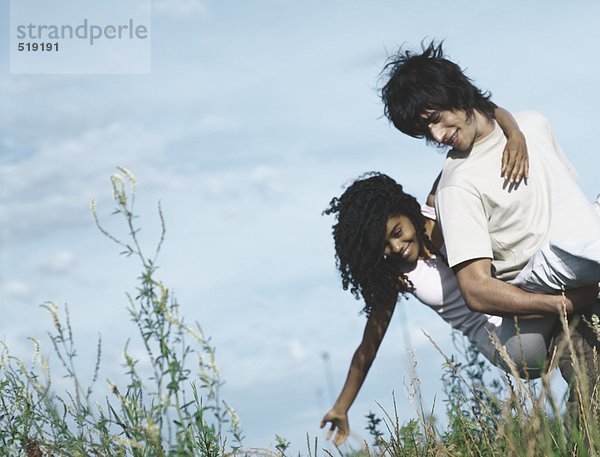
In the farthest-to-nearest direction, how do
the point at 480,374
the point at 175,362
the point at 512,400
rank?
the point at 480,374 < the point at 512,400 < the point at 175,362

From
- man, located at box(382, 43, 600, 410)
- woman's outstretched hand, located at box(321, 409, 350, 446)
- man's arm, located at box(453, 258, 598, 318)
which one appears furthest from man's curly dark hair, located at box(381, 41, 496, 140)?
woman's outstretched hand, located at box(321, 409, 350, 446)

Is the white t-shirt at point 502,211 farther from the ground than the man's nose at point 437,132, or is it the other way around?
the man's nose at point 437,132

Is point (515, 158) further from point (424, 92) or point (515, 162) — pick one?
point (424, 92)

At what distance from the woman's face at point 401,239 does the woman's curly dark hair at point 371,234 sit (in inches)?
1.2

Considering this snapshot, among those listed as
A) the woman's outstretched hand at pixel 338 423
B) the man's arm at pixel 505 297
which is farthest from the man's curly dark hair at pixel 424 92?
the woman's outstretched hand at pixel 338 423

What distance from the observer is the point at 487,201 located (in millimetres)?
4273

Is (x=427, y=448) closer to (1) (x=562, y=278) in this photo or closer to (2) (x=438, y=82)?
(1) (x=562, y=278)

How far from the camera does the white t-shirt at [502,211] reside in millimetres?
4180

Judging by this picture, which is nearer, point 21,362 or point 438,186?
point 21,362

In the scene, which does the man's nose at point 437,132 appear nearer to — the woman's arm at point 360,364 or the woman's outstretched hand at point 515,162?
the woman's outstretched hand at point 515,162

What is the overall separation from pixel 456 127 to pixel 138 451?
7.55 feet

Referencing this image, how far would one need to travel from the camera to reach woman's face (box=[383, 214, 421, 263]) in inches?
175

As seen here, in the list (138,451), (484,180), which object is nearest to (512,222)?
(484,180)

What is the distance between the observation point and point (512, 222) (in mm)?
4301
